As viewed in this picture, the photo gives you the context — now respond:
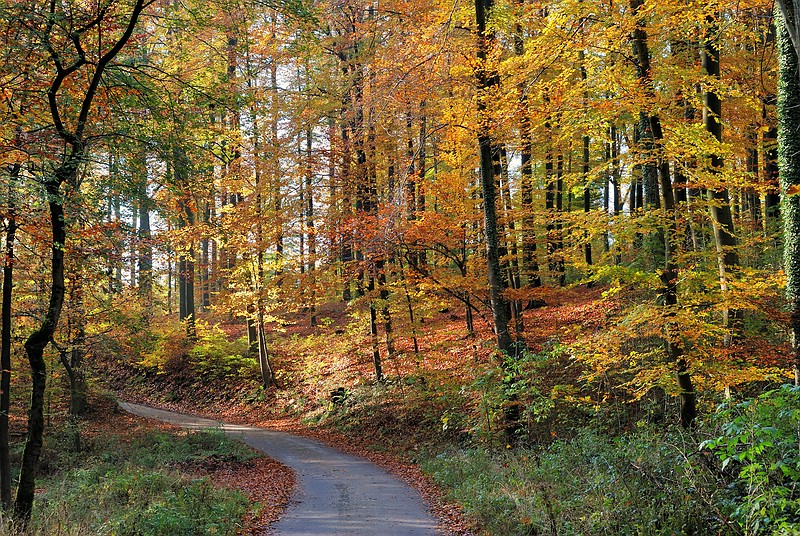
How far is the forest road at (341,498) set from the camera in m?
7.73

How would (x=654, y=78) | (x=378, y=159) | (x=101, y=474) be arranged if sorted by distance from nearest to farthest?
(x=654, y=78)
(x=101, y=474)
(x=378, y=159)

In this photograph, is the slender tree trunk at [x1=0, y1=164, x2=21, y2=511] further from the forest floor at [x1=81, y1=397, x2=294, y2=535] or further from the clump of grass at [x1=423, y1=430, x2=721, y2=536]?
the clump of grass at [x1=423, y1=430, x2=721, y2=536]

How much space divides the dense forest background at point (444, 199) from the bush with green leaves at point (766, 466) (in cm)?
4

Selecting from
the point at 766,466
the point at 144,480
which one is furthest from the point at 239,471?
the point at 766,466

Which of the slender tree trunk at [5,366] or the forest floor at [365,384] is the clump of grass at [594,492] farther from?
the slender tree trunk at [5,366]

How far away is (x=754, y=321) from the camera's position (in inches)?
410

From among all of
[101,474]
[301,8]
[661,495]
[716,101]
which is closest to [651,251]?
[716,101]

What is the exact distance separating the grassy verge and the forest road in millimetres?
965

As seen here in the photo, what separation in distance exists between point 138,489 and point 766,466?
8.70m

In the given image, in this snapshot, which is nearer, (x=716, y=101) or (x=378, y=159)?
(x=716, y=101)

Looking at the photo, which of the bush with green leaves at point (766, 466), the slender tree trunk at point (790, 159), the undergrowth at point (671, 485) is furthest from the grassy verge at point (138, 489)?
the slender tree trunk at point (790, 159)

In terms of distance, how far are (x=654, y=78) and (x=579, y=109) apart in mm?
1472

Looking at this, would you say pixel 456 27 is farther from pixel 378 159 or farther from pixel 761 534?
pixel 761 534

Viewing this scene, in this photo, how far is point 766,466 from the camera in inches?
167
